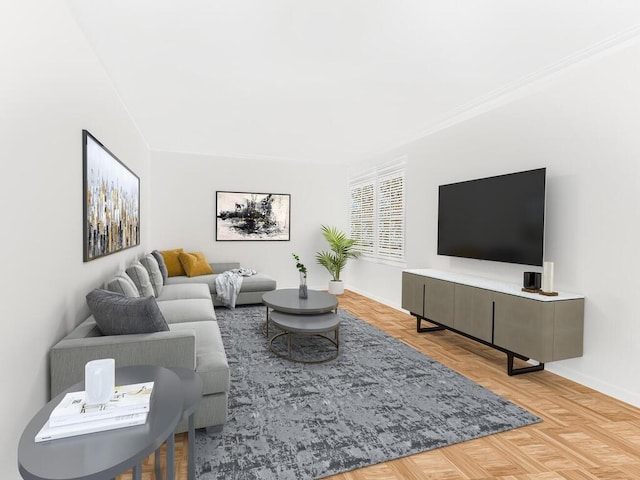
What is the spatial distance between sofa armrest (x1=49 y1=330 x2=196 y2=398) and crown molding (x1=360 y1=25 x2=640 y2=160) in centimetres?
359

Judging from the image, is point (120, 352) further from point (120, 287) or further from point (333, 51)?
point (333, 51)

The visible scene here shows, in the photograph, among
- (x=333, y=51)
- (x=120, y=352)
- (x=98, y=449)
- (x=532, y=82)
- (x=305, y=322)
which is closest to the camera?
(x=98, y=449)

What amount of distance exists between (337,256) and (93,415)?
5.91 meters

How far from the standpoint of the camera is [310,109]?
4.13 m

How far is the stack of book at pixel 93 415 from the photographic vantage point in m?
1.12

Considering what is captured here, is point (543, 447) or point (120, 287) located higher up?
point (120, 287)

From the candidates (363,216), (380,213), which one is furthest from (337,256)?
(380,213)

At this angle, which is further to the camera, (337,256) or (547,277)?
(337,256)

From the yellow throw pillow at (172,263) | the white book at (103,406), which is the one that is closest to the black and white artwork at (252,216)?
the yellow throw pillow at (172,263)

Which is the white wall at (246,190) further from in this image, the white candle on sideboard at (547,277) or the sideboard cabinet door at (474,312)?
the white candle on sideboard at (547,277)

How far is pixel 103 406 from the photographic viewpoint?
1239 mm

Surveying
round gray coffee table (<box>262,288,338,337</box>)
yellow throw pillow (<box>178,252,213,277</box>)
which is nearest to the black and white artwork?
yellow throw pillow (<box>178,252,213,277</box>)

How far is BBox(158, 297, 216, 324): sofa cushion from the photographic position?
3.17 meters

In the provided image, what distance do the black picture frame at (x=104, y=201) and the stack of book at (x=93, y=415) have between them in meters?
1.55
